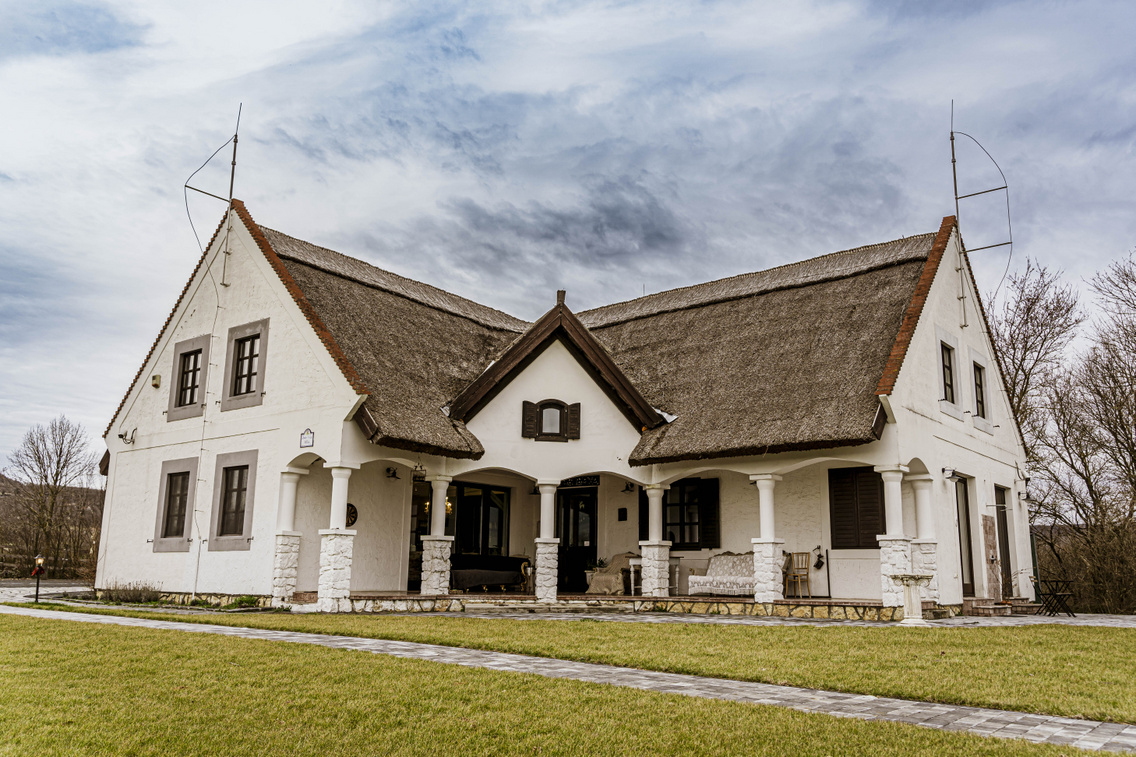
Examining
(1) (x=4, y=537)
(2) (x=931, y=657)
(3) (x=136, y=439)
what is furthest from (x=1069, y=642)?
(1) (x=4, y=537)

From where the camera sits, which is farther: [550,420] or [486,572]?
[486,572]

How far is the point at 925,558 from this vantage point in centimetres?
1587

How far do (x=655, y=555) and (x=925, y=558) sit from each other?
16.8 feet

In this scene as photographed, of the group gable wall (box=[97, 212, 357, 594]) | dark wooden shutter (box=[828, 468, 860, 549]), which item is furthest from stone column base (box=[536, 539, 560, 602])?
dark wooden shutter (box=[828, 468, 860, 549])

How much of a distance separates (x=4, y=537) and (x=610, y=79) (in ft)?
106

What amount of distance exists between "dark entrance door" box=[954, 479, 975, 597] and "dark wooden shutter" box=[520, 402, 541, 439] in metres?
8.86

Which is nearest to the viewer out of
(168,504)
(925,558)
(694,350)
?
(925,558)

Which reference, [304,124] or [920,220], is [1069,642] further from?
[304,124]

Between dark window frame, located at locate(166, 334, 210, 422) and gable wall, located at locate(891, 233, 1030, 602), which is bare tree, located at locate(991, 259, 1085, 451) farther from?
dark window frame, located at locate(166, 334, 210, 422)

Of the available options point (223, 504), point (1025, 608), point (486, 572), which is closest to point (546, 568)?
point (486, 572)

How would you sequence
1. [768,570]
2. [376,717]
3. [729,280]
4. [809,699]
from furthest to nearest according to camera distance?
[729,280] < [768,570] < [809,699] < [376,717]

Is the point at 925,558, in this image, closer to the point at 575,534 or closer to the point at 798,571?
the point at 798,571

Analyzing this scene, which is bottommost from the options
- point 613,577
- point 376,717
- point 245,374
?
point 376,717

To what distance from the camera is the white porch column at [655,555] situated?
17750mm
